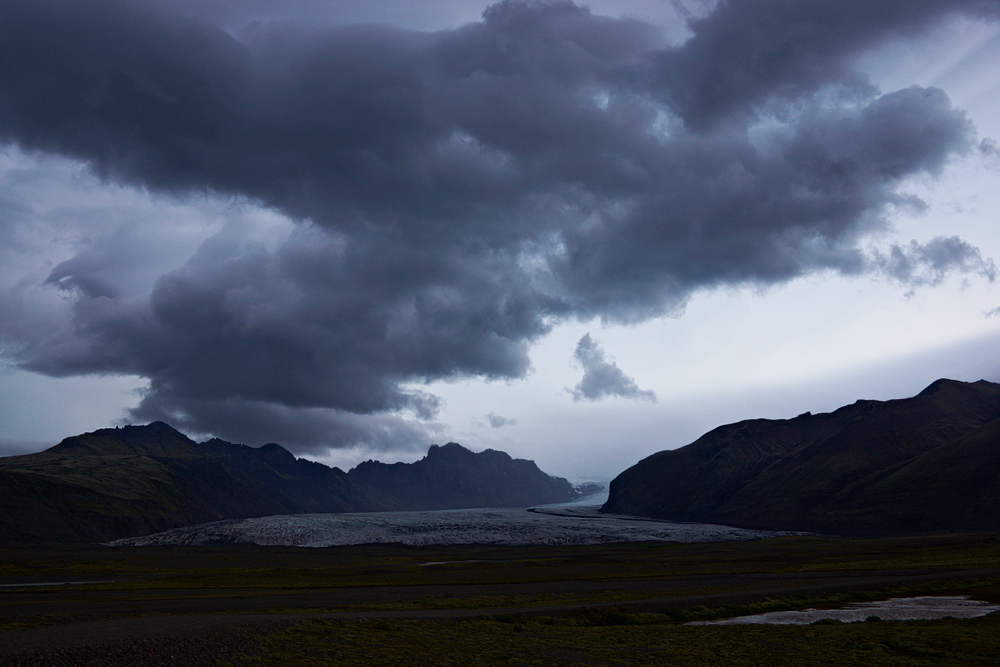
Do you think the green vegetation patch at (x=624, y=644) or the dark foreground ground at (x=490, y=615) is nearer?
the dark foreground ground at (x=490, y=615)

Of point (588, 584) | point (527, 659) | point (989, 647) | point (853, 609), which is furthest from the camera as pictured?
point (588, 584)

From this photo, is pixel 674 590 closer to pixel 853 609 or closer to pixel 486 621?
pixel 853 609

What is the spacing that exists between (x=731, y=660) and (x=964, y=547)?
455 feet

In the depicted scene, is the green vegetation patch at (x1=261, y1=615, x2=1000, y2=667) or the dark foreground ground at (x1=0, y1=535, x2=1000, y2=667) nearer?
the dark foreground ground at (x1=0, y1=535, x2=1000, y2=667)

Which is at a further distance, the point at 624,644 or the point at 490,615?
the point at 490,615

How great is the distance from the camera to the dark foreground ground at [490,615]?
108ft

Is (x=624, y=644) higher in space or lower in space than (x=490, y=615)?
higher

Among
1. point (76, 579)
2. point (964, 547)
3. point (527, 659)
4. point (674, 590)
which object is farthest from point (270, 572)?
point (964, 547)

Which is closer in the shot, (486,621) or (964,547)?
(486,621)

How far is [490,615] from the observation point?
50.6m

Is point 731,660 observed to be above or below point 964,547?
above

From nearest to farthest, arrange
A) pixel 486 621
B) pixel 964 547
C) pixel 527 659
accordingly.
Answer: pixel 527 659 < pixel 486 621 < pixel 964 547

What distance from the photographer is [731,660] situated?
3662cm

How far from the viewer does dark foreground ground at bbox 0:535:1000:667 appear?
32.9 metres
